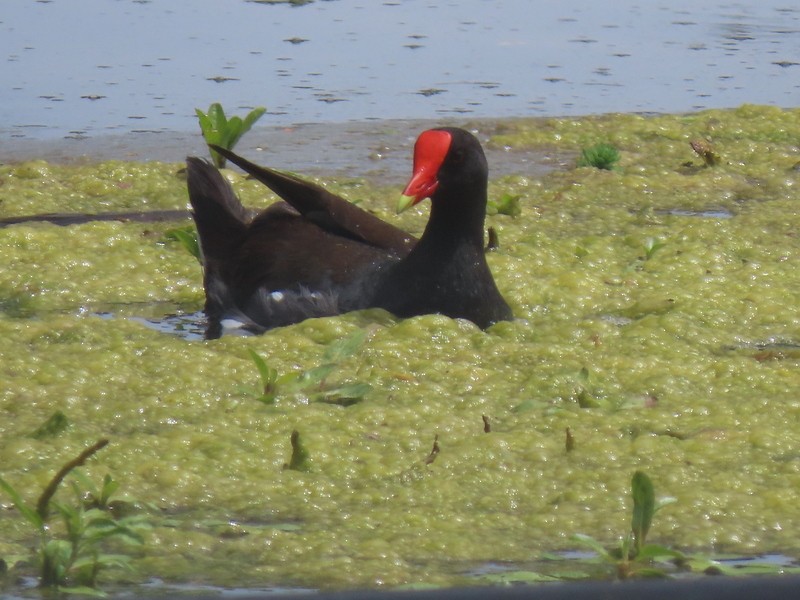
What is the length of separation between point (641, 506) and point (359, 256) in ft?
7.01

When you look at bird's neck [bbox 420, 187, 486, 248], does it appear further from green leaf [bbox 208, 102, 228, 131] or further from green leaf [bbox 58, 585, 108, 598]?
green leaf [bbox 58, 585, 108, 598]

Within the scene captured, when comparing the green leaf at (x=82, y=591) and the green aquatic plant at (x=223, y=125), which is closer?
the green leaf at (x=82, y=591)

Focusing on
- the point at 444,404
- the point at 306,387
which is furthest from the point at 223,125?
the point at 444,404

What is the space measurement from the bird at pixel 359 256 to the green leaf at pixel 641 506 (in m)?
1.83

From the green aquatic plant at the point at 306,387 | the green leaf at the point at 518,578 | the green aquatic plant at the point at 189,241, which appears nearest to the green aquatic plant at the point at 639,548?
the green leaf at the point at 518,578

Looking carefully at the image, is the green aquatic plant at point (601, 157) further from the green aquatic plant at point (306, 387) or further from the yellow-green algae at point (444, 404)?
the green aquatic plant at point (306, 387)

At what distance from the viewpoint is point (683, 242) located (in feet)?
17.5

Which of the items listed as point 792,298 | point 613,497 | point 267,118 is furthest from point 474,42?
point 613,497

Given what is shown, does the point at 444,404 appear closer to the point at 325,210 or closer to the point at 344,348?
the point at 344,348

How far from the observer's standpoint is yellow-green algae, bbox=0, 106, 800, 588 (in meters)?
2.81

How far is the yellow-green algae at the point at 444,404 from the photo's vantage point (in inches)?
110

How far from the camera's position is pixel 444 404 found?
362 cm

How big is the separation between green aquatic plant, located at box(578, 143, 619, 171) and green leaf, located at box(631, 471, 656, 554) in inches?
160

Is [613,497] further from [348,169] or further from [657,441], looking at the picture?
[348,169]
